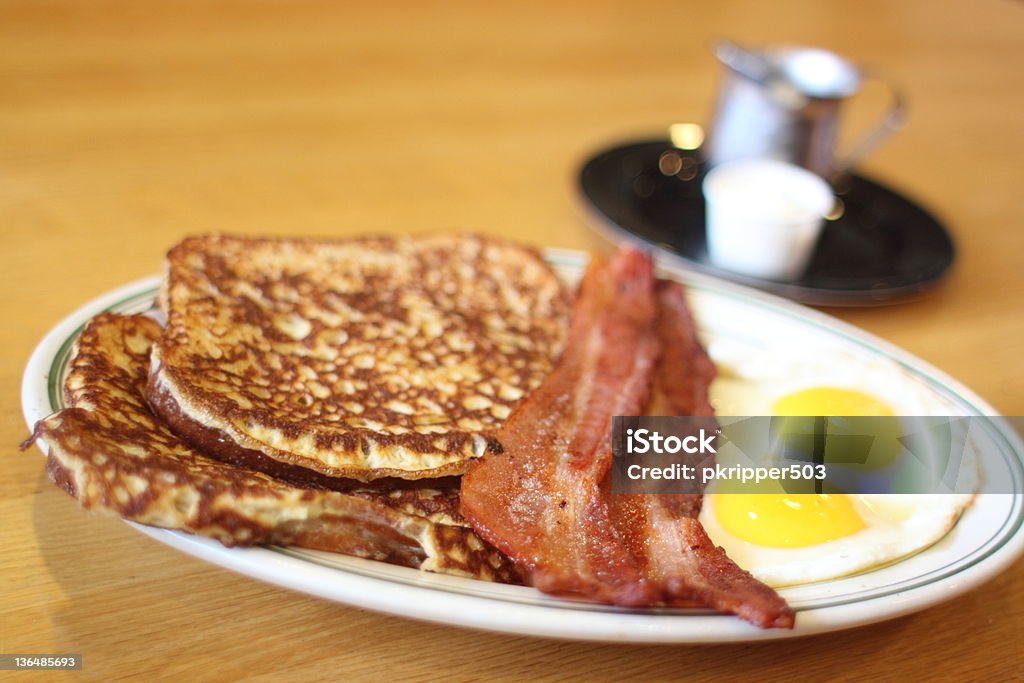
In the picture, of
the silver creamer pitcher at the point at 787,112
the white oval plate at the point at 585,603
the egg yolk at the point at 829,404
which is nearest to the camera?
the white oval plate at the point at 585,603

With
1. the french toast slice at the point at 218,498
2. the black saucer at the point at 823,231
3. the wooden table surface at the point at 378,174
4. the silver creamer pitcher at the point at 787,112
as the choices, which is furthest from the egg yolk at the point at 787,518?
the silver creamer pitcher at the point at 787,112

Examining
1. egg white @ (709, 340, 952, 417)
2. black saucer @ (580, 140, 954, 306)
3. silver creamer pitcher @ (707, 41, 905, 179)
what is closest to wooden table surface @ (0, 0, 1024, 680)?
black saucer @ (580, 140, 954, 306)

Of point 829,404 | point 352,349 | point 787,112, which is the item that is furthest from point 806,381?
point 787,112

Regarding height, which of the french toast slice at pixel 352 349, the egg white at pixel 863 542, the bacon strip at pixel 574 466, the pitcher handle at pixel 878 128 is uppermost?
the pitcher handle at pixel 878 128

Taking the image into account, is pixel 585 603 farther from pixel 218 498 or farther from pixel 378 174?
pixel 378 174

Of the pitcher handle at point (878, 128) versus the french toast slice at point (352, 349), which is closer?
the french toast slice at point (352, 349)

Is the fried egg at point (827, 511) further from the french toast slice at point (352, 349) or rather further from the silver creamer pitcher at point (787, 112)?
the silver creamer pitcher at point (787, 112)

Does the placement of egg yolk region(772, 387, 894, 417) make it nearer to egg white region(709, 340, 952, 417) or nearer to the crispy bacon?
egg white region(709, 340, 952, 417)
